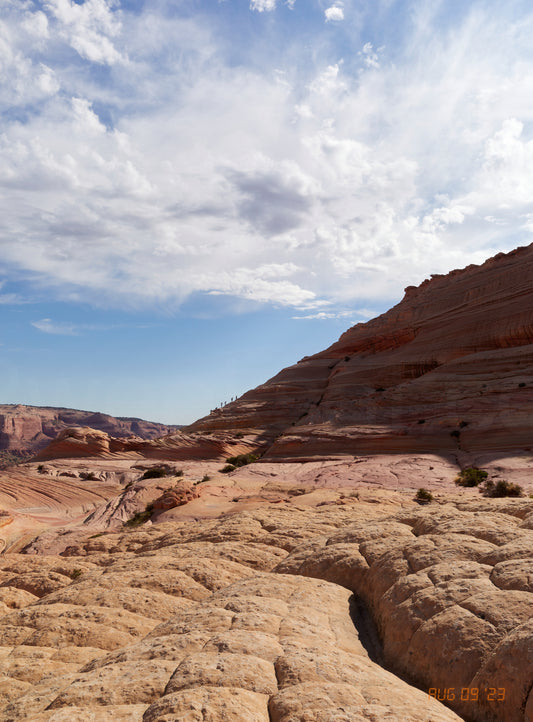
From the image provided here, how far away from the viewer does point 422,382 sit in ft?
129

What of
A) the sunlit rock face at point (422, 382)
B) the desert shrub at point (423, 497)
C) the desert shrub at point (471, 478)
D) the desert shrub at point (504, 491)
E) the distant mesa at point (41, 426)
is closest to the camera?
the desert shrub at point (423, 497)

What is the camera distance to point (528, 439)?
26875 mm

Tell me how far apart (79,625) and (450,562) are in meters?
5.75

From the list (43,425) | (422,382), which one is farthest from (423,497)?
(43,425)

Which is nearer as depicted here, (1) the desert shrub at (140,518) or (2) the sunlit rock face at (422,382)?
(1) the desert shrub at (140,518)

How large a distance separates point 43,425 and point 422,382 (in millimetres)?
149735

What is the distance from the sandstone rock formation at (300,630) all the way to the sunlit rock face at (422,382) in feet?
74.6

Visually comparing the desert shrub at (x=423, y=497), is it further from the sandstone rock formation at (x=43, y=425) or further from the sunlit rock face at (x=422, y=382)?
the sandstone rock formation at (x=43, y=425)

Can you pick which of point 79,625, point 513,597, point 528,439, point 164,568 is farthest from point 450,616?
point 528,439

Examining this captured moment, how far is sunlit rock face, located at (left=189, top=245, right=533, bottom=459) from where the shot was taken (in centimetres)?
3136
